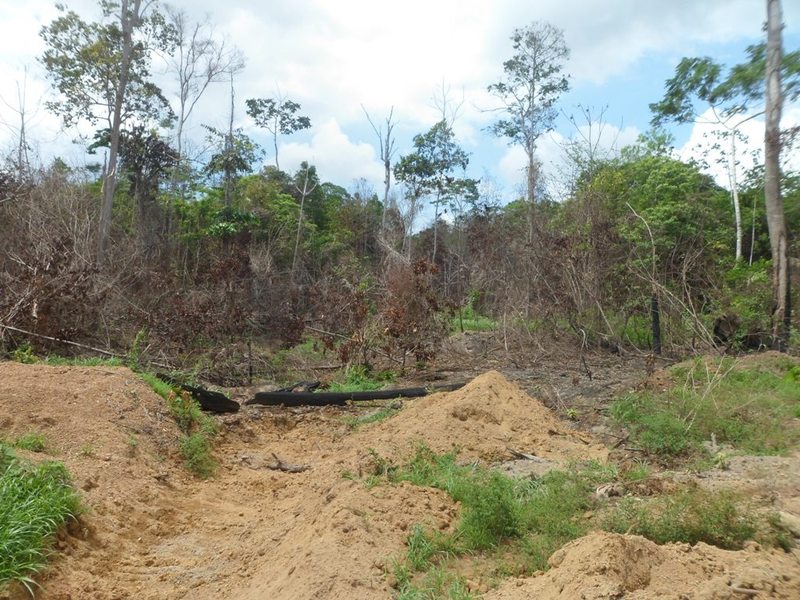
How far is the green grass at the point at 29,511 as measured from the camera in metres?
3.71

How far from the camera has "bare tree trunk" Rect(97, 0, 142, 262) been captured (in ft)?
57.4

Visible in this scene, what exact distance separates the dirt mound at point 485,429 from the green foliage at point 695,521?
2008 mm

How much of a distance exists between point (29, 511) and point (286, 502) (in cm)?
214

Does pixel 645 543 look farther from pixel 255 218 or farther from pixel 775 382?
pixel 255 218

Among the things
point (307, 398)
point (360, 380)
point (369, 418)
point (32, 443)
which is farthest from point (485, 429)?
point (360, 380)

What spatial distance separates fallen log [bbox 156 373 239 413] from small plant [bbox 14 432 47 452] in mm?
3088

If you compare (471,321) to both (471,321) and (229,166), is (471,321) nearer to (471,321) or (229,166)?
(471,321)

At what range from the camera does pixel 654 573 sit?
3.02m

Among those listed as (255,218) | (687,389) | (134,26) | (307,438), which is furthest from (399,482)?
(134,26)

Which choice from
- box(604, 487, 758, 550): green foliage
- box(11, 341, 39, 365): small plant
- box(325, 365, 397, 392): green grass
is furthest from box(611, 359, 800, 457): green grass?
box(11, 341, 39, 365): small plant

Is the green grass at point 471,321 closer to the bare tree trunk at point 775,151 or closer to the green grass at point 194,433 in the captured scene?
the bare tree trunk at point 775,151

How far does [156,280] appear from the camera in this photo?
1498cm

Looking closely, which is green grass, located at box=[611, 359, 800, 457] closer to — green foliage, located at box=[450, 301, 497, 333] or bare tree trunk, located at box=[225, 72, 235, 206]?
green foliage, located at box=[450, 301, 497, 333]

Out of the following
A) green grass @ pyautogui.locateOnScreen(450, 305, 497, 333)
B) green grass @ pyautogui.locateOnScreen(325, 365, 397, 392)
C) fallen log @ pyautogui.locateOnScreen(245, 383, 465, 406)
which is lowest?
fallen log @ pyautogui.locateOnScreen(245, 383, 465, 406)
